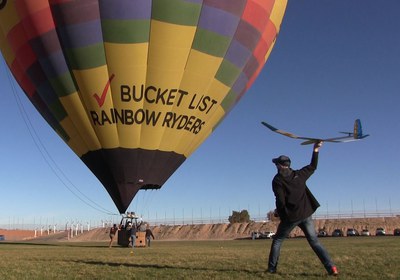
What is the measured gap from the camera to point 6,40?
653 inches

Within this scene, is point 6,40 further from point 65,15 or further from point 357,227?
point 357,227

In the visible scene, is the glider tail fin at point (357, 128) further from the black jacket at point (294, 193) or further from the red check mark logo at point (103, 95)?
the red check mark logo at point (103, 95)

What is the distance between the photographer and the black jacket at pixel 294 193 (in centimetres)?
679

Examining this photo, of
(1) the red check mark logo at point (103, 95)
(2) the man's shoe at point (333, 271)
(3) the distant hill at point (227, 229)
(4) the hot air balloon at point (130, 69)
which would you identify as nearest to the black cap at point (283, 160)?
(2) the man's shoe at point (333, 271)

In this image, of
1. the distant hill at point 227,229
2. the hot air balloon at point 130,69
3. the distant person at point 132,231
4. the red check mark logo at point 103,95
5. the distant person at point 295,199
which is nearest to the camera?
the distant person at point 295,199

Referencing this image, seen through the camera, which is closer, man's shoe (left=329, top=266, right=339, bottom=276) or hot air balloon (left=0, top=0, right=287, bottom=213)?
man's shoe (left=329, top=266, right=339, bottom=276)

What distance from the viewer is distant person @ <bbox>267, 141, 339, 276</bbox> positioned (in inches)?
267

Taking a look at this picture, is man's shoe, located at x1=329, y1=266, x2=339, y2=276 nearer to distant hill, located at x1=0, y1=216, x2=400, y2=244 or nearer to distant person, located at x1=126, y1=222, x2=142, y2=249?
distant person, located at x1=126, y1=222, x2=142, y2=249

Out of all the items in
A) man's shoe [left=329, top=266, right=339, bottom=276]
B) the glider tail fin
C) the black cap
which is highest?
the glider tail fin

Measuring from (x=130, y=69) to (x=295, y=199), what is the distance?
32.2 feet

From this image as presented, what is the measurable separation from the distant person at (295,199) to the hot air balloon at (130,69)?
934 cm

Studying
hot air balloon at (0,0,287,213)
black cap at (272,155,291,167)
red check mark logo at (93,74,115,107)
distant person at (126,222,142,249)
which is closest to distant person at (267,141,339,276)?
black cap at (272,155,291,167)

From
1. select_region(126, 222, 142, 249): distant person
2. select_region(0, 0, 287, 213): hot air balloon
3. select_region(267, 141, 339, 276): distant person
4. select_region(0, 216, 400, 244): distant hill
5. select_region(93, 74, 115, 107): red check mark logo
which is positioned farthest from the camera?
select_region(0, 216, 400, 244): distant hill

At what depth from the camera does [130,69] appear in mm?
15391
